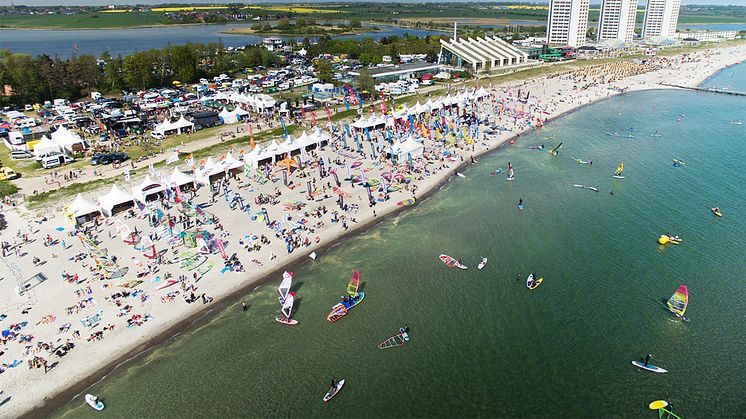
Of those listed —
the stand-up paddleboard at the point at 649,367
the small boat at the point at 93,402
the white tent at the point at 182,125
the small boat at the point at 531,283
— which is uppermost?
the white tent at the point at 182,125

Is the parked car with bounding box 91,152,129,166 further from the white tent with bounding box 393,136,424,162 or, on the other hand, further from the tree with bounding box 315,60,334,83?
the tree with bounding box 315,60,334,83

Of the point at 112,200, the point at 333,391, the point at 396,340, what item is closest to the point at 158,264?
the point at 112,200

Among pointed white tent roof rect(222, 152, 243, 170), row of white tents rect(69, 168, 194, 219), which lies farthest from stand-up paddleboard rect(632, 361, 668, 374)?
row of white tents rect(69, 168, 194, 219)

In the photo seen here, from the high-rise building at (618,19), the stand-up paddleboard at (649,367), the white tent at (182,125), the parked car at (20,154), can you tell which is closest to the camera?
the stand-up paddleboard at (649,367)

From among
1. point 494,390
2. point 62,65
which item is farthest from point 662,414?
point 62,65

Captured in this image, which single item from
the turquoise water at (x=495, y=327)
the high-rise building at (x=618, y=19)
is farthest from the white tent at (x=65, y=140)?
the high-rise building at (x=618, y=19)

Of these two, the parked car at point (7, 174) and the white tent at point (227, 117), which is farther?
the white tent at point (227, 117)

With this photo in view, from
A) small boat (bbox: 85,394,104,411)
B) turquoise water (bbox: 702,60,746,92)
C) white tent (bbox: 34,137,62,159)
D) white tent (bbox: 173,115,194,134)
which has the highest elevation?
white tent (bbox: 34,137,62,159)

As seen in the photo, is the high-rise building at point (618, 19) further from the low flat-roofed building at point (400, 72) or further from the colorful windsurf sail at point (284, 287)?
the colorful windsurf sail at point (284, 287)
